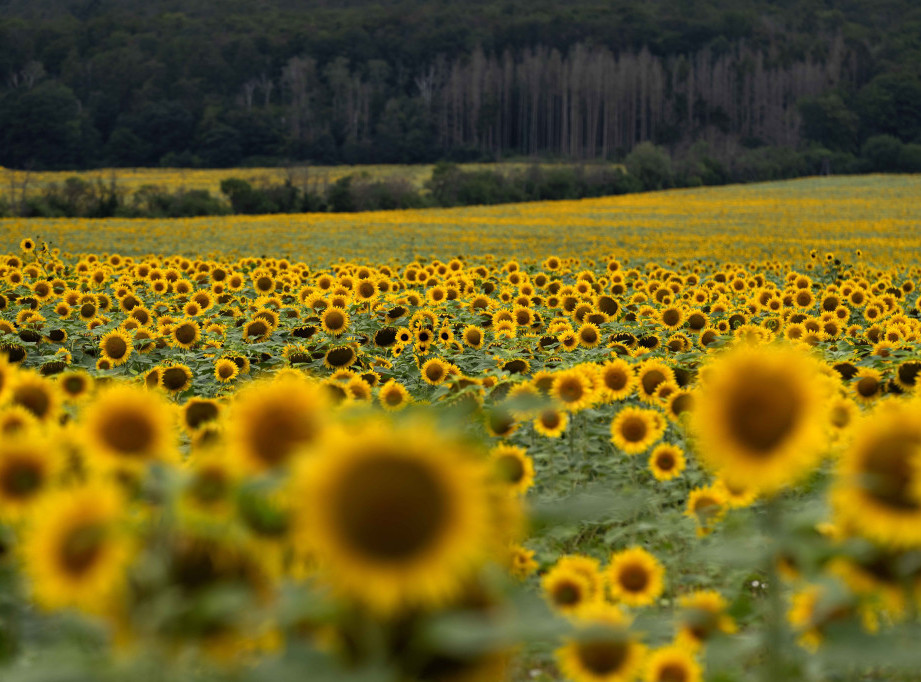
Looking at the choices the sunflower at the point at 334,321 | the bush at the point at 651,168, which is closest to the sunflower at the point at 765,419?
the sunflower at the point at 334,321

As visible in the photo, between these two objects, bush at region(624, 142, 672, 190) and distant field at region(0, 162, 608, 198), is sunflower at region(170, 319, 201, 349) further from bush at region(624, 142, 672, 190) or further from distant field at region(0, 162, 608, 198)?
bush at region(624, 142, 672, 190)

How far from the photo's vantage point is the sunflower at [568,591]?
8.42 feet

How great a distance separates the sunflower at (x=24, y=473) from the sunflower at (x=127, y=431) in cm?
8

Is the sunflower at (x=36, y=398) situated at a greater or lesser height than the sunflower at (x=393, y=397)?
greater

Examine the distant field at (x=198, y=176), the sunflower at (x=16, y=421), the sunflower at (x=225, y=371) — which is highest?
the sunflower at (x=16, y=421)

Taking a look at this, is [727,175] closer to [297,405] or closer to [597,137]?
[597,137]

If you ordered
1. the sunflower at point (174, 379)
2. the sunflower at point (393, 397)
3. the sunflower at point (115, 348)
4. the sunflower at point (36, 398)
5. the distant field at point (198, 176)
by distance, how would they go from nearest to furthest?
the sunflower at point (36, 398) → the sunflower at point (393, 397) → the sunflower at point (174, 379) → the sunflower at point (115, 348) → the distant field at point (198, 176)

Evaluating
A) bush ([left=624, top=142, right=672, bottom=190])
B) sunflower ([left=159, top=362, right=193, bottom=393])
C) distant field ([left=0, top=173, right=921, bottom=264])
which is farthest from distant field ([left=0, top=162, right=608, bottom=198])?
sunflower ([left=159, top=362, right=193, bottom=393])

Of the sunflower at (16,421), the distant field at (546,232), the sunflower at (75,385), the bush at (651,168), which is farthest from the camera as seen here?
the bush at (651,168)

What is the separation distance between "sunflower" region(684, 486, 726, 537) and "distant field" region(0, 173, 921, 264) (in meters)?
13.7

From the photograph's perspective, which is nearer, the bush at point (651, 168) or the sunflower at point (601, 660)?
the sunflower at point (601, 660)

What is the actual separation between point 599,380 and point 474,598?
3106 mm

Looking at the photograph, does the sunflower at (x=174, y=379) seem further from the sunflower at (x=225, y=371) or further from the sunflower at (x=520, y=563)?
the sunflower at (x=520, y=563)

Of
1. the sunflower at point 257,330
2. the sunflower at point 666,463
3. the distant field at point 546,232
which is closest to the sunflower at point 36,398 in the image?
the sunflower at point 666,463
